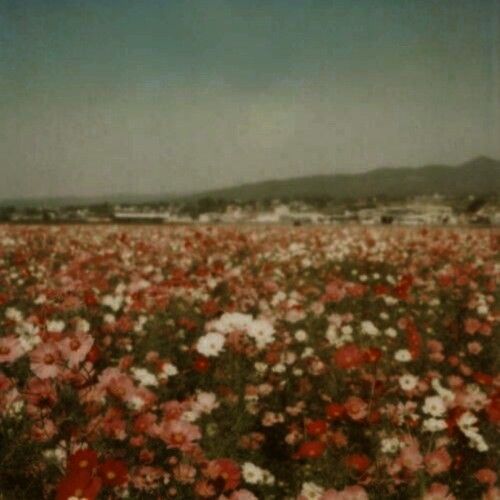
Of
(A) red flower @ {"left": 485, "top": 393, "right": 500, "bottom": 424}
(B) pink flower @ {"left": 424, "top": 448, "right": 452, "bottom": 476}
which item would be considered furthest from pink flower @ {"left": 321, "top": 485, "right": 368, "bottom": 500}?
(A) red flower @ {"left": 485, "top": 393, "right": 500, "bottom": 424}

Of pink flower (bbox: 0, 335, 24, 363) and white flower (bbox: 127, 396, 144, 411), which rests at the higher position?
pink flower (bbox: 0, 335, 24, 363)

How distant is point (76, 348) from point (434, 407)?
1.87 m

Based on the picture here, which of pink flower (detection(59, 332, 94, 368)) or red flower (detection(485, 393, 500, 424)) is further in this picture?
red flower (detection(485, 393, 500, 424))

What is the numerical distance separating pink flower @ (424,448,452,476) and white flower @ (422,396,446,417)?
66 cm

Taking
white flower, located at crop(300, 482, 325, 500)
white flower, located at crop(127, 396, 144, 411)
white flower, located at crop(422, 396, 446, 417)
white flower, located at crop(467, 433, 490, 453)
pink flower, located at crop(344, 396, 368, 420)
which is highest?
white flower, located at crop(127, 396, 144, 411)

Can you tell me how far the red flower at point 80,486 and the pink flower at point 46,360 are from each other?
1.65ft

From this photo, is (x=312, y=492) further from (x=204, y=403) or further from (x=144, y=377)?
(x=144, y=377)

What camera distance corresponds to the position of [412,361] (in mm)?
4496

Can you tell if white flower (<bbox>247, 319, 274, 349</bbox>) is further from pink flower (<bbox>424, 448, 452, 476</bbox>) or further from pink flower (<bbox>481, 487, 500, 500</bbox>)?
pink flower (<bbox>481, 487, 500, 500</bbox>)

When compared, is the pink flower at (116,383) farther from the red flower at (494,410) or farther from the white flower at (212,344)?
the red flower at (494,410)

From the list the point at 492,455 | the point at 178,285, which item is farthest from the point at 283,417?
the point at 178,285

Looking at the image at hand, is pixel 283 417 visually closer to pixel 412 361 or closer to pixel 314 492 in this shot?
pixel 314 492

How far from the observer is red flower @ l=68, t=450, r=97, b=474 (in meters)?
1.77

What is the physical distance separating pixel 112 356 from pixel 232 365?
93 centimetres
